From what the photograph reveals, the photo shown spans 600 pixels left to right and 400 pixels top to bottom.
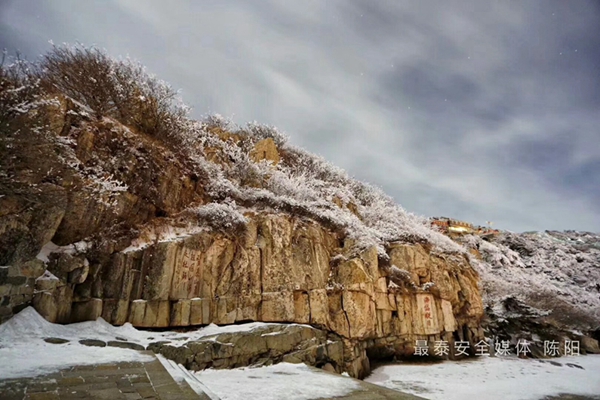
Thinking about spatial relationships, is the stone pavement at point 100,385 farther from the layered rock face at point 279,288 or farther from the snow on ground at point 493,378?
the snow on ground at point 493,378

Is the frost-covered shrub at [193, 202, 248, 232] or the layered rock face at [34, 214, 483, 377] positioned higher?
the frost-covered shrub at [193, 202, 248, 232]

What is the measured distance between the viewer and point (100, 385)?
4.44 meters

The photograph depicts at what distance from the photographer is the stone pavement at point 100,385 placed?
389 centimetres

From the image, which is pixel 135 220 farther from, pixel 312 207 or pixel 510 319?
pixel 510 319

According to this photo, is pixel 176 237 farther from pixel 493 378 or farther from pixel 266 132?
pixel 266 132

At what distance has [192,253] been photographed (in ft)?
32.5

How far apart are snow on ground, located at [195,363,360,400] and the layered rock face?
6.44 feet

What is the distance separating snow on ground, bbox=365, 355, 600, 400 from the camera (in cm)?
951

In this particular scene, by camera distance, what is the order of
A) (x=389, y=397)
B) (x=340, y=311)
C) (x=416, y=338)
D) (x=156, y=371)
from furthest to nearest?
(x=416, y=338), (x=340, y=311), (x=389, y=397), (x=156, y=371)

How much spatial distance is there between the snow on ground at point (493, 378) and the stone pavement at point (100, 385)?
7.65 metres

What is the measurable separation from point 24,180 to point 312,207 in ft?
32.9

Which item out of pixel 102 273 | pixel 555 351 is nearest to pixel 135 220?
pixel 102 273

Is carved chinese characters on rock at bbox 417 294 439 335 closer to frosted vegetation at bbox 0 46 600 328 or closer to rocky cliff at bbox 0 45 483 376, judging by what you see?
rocky cliff at bbox 0 45 483 376

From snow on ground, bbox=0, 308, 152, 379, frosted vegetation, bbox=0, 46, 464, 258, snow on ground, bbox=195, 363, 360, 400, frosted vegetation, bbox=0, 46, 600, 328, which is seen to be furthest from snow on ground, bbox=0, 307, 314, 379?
frosted vegetation, bbox=0, 46, 464, 258
